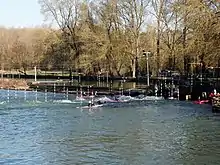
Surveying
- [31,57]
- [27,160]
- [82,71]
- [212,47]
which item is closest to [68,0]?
[82,71]

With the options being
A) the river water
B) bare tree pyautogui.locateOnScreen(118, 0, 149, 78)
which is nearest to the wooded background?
bare tree pyautogui.locateOnScreen(118, 0, 149, 78)

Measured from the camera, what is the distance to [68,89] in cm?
6475

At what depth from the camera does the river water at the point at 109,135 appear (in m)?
22.3

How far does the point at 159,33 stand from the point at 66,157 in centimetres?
5298

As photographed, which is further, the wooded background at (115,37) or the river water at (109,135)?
the wooded background at (115,37)

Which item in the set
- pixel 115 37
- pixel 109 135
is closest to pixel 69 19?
pixel 115 37

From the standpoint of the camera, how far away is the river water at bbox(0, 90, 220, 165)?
22.3m

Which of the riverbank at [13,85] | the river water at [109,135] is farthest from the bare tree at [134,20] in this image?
the river water at [109,135]

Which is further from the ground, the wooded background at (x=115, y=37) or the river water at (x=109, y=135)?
the wooded background at (x=115, y=37)

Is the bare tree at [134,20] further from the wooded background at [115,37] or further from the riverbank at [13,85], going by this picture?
the riverbank at [13,85]

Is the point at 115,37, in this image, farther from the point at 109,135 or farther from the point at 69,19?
the point at 109,135

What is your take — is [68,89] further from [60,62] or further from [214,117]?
[214,117]

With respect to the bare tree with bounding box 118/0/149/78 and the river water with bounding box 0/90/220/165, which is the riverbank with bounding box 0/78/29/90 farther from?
the river water with bounding box 0/90/220/165

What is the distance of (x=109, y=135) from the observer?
92.7ft
